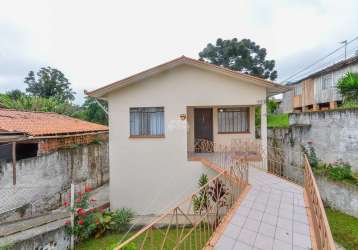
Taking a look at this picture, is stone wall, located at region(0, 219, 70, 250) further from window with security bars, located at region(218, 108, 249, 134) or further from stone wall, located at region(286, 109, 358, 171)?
stone wall, located at region(286, 109, 358, 171)

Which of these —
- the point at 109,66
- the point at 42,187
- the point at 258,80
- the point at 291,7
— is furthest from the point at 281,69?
the point at 42,187

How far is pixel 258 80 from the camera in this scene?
29.7 ft

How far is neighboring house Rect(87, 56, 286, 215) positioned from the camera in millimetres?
9469

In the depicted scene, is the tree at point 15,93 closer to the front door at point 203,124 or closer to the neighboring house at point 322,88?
the front door at point 203,124

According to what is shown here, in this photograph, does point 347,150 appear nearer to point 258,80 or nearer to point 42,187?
point 258,80

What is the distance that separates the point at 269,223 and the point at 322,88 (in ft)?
53.9

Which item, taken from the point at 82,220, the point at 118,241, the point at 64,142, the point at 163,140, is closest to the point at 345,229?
the point at 163,140

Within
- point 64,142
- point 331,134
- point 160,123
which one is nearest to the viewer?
point 331,134

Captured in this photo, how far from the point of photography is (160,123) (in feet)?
32.1

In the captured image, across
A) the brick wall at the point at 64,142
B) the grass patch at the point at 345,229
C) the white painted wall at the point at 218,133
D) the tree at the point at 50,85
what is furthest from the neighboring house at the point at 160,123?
the tree at the point at 50,85

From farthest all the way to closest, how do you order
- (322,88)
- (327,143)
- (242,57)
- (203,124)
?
(242,57)
(322,88)
(203,124)
(327,143)

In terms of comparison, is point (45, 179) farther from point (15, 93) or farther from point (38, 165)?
point (15, 93)

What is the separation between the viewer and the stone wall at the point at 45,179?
7.37 m

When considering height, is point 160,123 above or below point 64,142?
above
